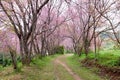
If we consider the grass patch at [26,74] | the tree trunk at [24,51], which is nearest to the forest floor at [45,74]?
the grass patch at [26,74]

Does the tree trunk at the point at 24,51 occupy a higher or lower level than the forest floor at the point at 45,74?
higher

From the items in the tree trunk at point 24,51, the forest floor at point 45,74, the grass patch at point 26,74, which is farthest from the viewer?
the tree trunk at point 24,51

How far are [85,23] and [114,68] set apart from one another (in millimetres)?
19851

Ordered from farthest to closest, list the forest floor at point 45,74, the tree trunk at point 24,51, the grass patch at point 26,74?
the tree trunk at point 24,51, the forest floor at point 45,74, the grass patch at point 26,74

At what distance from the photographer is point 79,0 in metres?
30.8

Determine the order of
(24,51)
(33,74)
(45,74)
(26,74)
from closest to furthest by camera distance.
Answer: (26,74) < (33,74) < (45,74) < (24,51)

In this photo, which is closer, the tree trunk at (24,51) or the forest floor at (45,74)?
the forest floor at (45,74)

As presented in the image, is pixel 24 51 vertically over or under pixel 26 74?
over

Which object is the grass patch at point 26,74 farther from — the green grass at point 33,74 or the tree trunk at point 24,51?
the tree trunk at point 24,51

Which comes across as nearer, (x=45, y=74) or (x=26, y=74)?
(x=26, y=74)

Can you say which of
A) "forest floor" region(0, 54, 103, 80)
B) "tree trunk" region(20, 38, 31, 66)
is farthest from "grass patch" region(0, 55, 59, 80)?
"tree trunk" region(20, 38, 31, 66)

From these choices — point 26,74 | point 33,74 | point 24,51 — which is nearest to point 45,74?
point 33,74

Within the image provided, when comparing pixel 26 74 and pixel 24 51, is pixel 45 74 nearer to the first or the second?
pixel 26 74

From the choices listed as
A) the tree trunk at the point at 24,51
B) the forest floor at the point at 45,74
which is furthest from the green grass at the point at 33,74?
the tree trunk at the point at 24,51
